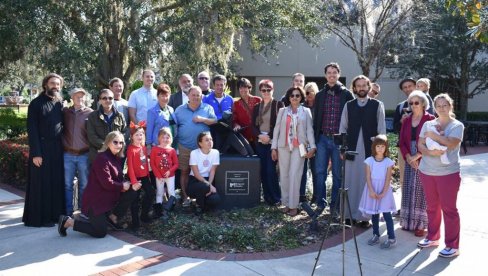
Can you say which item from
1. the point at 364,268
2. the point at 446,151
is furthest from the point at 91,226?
the point at 446,151

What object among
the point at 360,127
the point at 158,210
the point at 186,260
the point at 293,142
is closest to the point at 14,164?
the point at 158,210

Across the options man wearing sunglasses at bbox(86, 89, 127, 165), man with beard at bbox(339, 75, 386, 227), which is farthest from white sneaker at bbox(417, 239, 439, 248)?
man wearing sunglasses at bbox(86, 89, 127, 165)

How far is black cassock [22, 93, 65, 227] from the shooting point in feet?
19.2

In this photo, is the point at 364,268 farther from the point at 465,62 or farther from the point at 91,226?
the point at 465,62

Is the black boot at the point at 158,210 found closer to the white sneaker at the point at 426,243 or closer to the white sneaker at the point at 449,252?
the white sneaker at the point at 426,243

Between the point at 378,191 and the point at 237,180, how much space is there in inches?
80.2

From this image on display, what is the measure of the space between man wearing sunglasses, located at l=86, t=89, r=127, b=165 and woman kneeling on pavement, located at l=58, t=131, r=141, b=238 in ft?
1.12

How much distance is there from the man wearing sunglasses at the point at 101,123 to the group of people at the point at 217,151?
1 centimetres

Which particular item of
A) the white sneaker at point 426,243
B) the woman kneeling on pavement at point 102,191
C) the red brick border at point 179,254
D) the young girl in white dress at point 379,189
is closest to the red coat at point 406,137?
the young girl in white dress at point 379,189

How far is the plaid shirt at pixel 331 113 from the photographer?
20.3 feet

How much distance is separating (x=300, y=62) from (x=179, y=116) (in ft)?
64.1

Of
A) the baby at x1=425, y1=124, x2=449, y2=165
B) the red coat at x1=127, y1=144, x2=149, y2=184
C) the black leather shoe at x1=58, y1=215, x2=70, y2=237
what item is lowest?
the black leather shoe at x1=58, y1=215, x2=70, y2=237

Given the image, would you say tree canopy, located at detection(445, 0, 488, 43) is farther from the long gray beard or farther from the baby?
the long gray beard

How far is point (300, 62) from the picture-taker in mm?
25312
